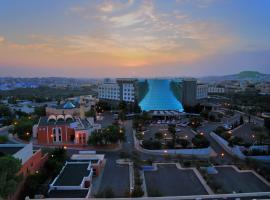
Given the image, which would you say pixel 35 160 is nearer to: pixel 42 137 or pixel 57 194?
pixel 57 194

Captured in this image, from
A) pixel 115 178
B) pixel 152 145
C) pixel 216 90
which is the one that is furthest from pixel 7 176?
pixel 216 90

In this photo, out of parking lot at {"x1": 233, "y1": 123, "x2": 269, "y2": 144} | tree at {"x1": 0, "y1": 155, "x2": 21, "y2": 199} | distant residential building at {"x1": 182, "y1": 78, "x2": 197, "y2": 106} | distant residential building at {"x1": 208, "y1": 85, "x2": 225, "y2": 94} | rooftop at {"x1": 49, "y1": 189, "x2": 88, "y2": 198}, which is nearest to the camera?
tree at {"x1": 0, "y1": 155, "x2": 21, "y2": 199}

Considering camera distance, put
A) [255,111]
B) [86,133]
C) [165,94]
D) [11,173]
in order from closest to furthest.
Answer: [11,173] < [86,133] < [255,111] < [165,94]

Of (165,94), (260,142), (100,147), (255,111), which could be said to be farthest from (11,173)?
(165,94)

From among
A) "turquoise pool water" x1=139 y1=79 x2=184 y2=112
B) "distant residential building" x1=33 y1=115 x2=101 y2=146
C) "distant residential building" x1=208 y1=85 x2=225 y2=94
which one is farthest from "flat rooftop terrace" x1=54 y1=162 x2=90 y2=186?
"distant residential building" x1=208 y1=85 x2=225 y2=94

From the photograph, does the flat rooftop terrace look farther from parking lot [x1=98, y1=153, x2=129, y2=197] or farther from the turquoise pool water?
the turquoise pool water

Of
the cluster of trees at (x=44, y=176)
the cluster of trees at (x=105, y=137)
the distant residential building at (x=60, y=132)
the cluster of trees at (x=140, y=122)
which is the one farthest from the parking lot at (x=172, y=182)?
the cluster of trees at (x=140, y=122)
